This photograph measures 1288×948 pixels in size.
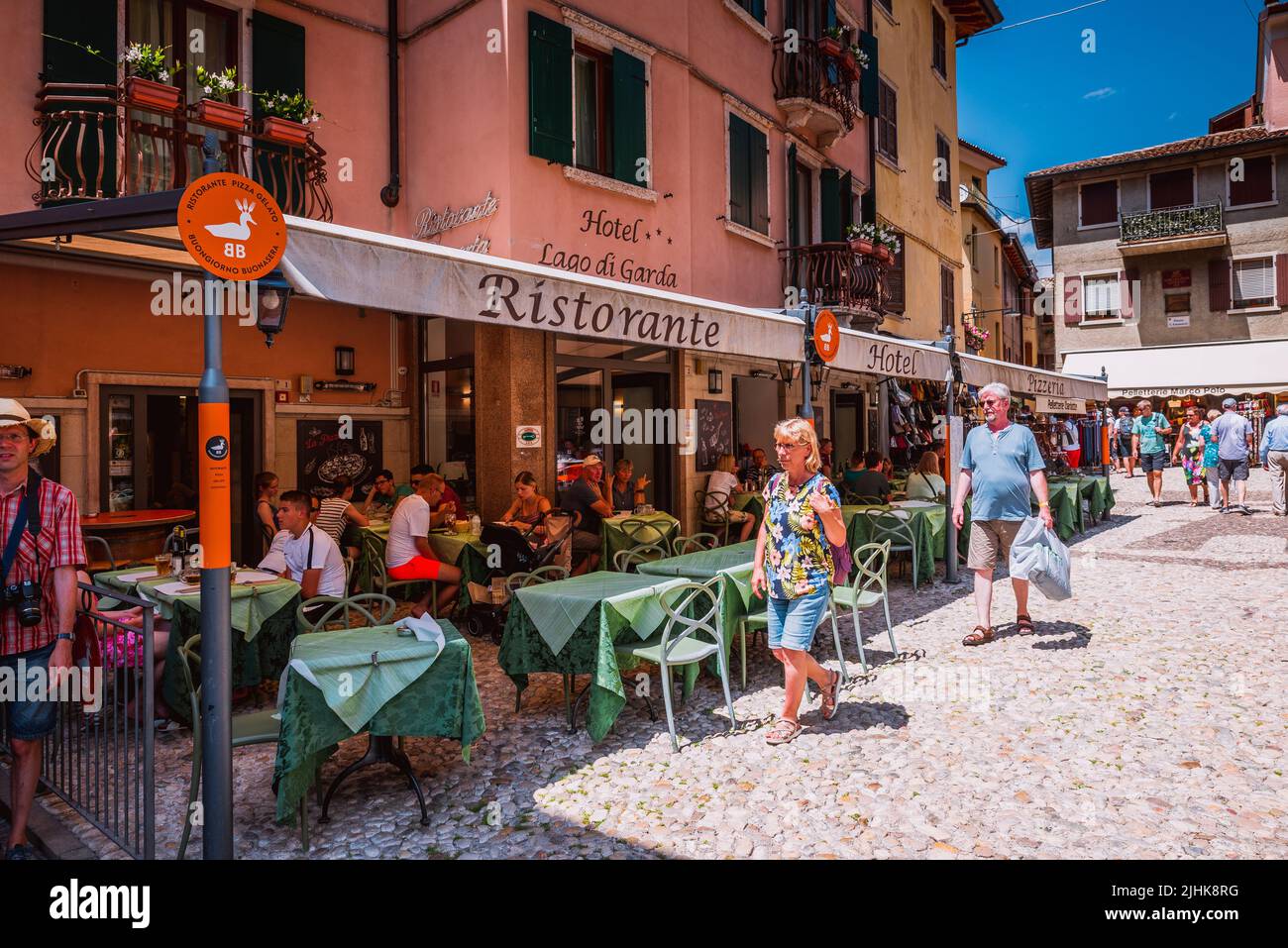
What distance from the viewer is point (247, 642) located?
5387 millimetres

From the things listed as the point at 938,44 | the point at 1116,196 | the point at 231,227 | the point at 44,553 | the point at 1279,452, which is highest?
the point at 938,44

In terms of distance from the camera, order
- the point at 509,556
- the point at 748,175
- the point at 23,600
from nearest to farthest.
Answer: the point at 23,600
the point at 509,556
the point at 748,175

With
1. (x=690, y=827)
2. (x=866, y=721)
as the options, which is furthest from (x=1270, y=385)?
(x=690, y=827)

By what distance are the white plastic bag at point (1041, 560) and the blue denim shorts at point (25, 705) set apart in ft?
21.4

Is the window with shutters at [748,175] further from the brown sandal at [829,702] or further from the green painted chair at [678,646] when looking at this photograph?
the brown sandal at [829,702]

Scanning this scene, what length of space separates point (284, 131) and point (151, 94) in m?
1.40

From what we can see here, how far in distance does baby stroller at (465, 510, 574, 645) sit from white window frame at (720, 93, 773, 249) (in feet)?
22.3

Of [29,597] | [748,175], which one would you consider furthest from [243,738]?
[748,175]

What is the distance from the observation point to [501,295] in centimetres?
485

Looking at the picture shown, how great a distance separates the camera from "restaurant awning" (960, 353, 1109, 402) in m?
10.3

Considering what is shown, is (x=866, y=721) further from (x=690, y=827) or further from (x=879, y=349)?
(x=879, y=349)

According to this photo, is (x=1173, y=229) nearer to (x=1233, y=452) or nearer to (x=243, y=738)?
(x=1233, y=452)

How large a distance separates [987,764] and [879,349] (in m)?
4.96

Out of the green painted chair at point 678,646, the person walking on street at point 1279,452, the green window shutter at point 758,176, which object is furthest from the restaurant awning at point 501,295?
the person walking on street at point 1279,452
